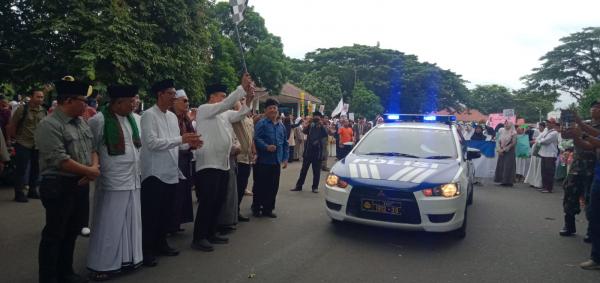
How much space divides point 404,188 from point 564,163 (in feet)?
26.3

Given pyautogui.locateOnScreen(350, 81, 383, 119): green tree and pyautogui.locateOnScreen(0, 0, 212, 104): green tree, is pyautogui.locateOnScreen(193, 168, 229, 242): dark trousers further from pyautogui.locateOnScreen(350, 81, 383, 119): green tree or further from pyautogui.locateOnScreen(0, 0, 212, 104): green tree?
pyautogui.locateOnScreen(350, 81, 383, 119): green tree

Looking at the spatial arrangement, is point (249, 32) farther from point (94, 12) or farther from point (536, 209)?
point (536, 209)

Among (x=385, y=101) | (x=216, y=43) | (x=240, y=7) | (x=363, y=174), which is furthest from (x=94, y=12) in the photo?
(x=385, y=101)

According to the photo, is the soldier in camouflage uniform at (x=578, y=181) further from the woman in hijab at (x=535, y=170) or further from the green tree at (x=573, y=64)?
the green tree at (x=573, y=64)

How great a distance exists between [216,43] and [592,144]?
23267mm

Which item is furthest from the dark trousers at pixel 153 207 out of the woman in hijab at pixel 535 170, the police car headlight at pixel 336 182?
the woman in hijab at pixel 535 170

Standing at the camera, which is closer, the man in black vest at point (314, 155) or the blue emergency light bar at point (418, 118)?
the blue emergency light bar at point (418, 118)

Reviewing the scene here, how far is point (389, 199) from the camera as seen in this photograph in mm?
5020

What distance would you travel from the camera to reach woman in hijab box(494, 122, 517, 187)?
451 inches

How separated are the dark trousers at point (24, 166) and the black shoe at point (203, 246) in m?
4.15

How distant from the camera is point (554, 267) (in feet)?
15.4

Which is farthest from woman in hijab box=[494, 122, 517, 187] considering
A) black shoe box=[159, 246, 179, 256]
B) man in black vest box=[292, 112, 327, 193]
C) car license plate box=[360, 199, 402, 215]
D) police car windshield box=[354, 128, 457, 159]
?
black shoe box=[159, 246, 179, 256]

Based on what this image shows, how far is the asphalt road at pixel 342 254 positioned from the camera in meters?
4.18

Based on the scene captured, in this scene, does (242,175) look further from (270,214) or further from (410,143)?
(410,143)
